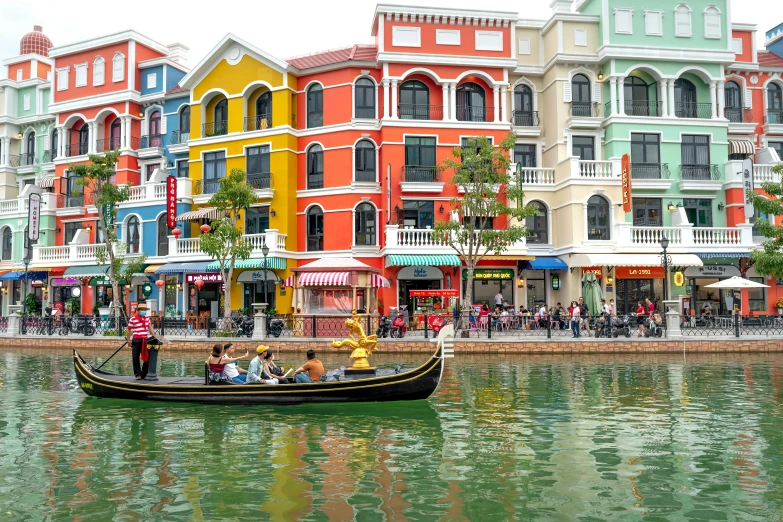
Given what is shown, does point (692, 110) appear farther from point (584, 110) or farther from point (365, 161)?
point (365, 161)

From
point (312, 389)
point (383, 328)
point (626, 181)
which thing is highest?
point (626, 181)

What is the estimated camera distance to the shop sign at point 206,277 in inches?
1277

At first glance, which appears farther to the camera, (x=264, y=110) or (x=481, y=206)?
(x=264, y=110)

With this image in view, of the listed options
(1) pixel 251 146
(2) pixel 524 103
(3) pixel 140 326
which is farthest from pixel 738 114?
(3) pixel 140 326

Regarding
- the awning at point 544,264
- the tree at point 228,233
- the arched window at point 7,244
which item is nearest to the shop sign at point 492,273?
the awning at point 544,264

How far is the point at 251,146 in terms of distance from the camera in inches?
1367

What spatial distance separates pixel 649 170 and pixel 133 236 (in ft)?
90.9

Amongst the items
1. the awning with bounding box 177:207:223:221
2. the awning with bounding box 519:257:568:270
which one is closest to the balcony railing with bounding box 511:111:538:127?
the awning with bounding box 519:257:568:270

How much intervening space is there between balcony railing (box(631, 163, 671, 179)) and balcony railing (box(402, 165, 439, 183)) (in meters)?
9.83

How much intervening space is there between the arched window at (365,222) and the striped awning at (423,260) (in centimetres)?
297

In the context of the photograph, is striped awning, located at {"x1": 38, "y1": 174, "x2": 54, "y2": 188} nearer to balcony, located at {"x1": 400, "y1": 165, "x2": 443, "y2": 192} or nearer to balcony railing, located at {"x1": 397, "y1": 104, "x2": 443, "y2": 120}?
balcony railing, located at {"x1": 397, "y1": 104, "x2": 443, "y2": 120}

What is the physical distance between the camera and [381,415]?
44.2 feet

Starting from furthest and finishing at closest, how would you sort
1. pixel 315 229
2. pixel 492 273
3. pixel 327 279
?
pixel 315 229 → pixel 492 273 → pixel 327 279

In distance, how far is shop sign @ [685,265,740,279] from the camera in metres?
32.3
